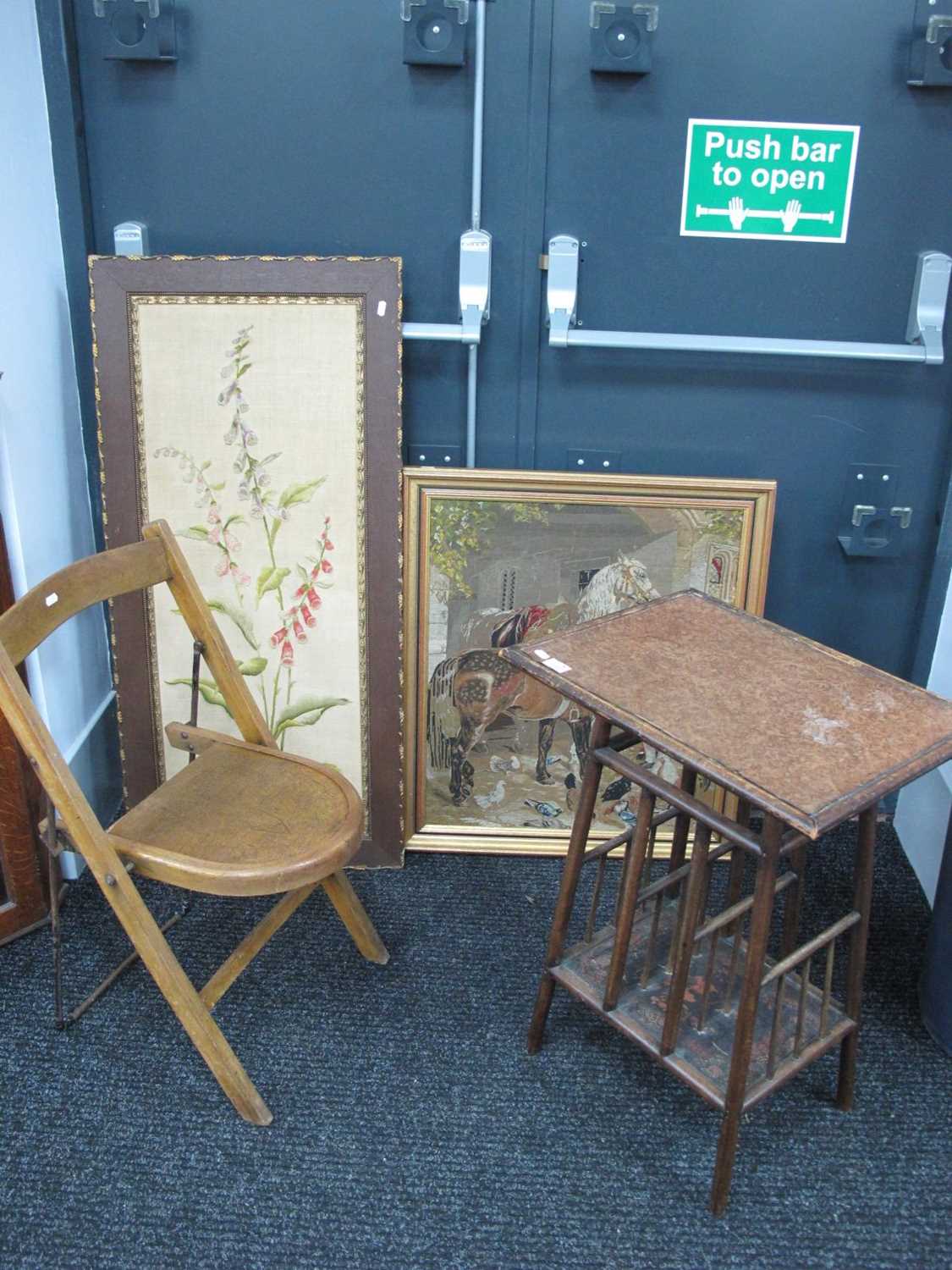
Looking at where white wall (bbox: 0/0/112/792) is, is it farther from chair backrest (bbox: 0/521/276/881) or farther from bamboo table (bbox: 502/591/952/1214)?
bamboo table (bbox: 502/591/952/1214)

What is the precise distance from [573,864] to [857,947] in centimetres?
52

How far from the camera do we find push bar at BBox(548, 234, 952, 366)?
250 centimetres

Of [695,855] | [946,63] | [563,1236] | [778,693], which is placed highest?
[946,63]

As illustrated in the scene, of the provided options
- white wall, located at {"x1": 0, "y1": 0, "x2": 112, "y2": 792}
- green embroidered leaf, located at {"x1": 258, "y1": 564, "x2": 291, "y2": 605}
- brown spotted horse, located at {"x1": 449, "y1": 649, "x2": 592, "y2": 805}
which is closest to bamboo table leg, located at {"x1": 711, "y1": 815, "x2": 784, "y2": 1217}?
brown spotted horse, located at {"x1": 449, "y1": 649, "x2": 592, "y2": 805}

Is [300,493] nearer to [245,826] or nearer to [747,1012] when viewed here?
[245,826]

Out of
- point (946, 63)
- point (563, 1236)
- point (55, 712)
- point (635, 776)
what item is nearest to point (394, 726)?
point (55, 712)

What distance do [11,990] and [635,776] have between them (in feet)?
4.79

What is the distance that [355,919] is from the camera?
2.41 m

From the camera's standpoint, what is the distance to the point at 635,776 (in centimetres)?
184

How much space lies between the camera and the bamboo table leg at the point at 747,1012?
169 cm

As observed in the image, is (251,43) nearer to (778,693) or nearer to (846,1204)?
(778,693)

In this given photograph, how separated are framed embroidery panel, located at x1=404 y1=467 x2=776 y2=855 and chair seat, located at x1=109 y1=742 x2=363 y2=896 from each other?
541 millimetres

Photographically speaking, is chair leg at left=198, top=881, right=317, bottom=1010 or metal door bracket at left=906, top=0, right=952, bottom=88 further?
metal door bracket at left=906, top=0, right=952, bottom=88

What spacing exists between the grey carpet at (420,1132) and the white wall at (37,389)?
1.97 feet
